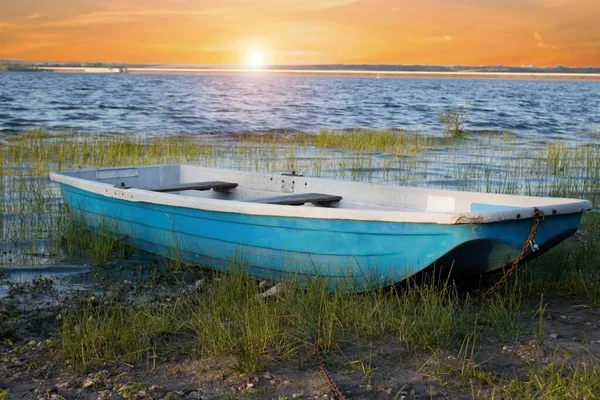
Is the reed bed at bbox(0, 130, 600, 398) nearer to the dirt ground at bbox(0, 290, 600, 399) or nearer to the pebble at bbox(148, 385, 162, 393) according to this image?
the dirt ground at bbox(0, 290, 600, 399)

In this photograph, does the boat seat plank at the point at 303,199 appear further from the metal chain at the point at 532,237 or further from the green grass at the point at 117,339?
the metal chain at the point at 532,237

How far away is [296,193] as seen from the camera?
877 cm

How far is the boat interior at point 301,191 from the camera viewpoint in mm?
6906

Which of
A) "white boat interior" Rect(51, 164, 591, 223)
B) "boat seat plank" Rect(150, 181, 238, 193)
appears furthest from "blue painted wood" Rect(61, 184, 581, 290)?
"boat seat plank" Rect(150, 181, 238, 193)

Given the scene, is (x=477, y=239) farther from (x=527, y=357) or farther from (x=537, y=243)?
(x=527, y=357)

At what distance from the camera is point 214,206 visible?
23.1 feet

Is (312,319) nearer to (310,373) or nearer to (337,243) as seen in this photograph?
(310,373)

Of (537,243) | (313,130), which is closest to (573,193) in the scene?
(537,243)

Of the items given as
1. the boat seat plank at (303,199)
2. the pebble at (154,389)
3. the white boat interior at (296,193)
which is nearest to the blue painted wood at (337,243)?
the white boat interior at (296,193)

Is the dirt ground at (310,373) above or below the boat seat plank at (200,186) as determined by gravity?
below

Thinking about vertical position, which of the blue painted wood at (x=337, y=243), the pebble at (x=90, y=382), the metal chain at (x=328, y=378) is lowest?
the pebble at (x=90, y=382)

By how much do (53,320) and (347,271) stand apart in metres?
Result: 2.34

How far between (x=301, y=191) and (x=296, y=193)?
0.25 ft

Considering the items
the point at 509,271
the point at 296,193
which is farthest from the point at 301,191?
the point at 509,271
